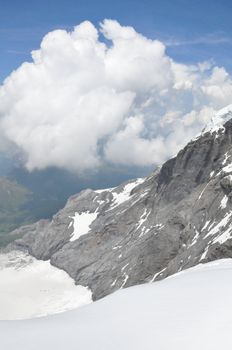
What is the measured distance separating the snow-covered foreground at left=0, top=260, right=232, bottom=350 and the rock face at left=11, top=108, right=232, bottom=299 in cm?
6919

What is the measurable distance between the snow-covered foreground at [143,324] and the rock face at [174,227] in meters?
69.2

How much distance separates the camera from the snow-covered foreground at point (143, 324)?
18469 millimetres

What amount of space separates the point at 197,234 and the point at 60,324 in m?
101

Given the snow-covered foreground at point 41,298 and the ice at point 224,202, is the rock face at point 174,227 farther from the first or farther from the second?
the snow-covered foreground at point 41,298

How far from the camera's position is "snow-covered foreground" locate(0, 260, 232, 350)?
18469mm

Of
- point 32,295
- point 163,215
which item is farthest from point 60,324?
point 32,295

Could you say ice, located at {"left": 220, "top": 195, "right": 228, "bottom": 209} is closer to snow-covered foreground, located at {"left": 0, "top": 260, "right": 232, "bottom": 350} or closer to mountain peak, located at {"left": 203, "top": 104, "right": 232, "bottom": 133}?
mountain peak, located at {"left": 203, "top": 104, "right": 232, "bottom": 133}

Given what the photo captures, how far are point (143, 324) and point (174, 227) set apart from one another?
398 feet

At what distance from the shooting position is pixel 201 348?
17.5 metres

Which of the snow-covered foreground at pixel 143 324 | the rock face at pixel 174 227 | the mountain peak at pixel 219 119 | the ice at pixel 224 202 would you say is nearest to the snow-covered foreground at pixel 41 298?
the rock face at pixel 174 227

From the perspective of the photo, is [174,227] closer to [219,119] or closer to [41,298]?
[219,119]

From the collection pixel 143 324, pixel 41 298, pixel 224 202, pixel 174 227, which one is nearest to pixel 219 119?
pixel 174 227

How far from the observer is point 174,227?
14050 centimetres

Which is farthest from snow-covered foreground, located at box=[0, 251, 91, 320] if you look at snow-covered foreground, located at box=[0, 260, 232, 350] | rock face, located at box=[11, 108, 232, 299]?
snow-covered foreground, located at box=[0, 260, 232, 350]
